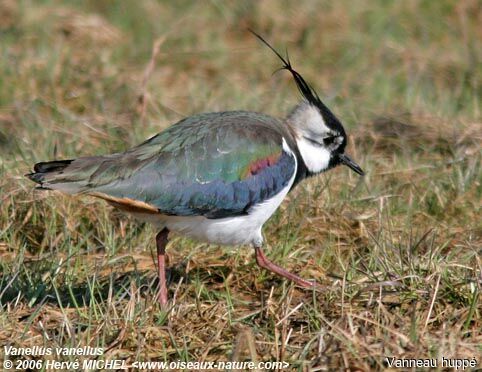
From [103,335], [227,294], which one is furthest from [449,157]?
[103,335]

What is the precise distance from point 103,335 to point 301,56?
5423 millimetres

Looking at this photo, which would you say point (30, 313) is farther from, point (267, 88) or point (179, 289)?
point (267, 88)

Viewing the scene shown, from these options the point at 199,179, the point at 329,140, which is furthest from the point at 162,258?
the point at 329,140

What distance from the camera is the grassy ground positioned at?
4.98 meters

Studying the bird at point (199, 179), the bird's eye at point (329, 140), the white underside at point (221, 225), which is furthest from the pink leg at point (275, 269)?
the bird's eye at point (329, 140)

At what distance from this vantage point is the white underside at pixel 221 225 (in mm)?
5504

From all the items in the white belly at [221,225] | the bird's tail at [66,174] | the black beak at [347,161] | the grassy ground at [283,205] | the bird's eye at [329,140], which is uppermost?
the bird's tail at [66,174]

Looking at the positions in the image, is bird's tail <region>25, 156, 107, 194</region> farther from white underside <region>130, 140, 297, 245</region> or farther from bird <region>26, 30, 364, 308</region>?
white underside <region>130, 140, 297, 245</region>

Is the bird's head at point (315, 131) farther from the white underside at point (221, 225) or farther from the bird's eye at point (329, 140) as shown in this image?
the white underside at point (221, 225)

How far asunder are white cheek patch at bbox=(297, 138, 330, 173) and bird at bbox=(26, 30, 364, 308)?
0.76 feet

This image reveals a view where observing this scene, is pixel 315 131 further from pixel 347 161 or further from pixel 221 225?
pixel 221 225

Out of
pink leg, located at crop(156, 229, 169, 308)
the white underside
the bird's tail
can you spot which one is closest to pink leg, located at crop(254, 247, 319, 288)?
the white underside

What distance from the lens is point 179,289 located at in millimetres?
5617

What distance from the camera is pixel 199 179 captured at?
5.49 metres
